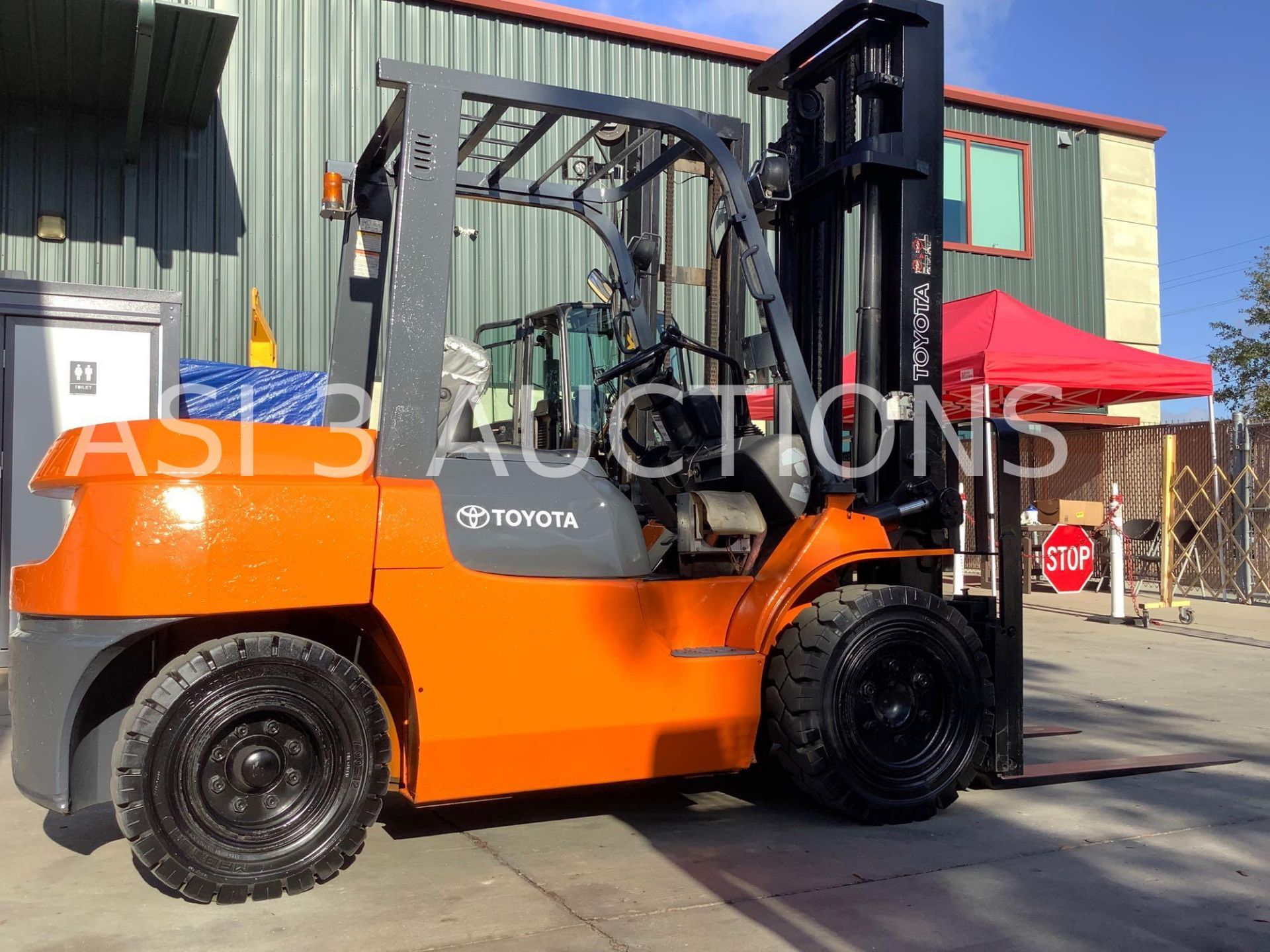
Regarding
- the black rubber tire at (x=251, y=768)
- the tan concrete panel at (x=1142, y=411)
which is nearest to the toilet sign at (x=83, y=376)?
the black rubber tire at (x=251, y=768)

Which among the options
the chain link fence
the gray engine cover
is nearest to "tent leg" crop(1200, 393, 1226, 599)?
the chain link fence

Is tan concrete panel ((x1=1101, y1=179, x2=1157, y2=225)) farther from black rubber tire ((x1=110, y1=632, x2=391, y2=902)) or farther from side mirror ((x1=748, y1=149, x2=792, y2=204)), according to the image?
black rubber tire ((x1=110, y1=632, x2=391, y2=902))

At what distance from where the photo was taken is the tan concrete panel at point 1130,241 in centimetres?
1858

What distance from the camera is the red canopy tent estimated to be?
11.6 metres

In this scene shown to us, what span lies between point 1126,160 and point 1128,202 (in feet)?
2.32

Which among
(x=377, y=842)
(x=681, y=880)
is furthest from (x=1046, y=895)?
(x=377, y=842)

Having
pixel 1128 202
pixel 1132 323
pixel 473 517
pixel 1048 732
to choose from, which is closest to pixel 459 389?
pixel 473 517

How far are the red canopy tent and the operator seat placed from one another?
7966mm

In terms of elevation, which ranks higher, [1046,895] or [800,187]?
[800,187]

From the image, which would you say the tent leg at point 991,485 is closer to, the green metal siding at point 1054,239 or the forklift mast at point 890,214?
the forklift mast at point 890,214

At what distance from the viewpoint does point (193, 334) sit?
1254cm

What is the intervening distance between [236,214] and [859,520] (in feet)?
33.0

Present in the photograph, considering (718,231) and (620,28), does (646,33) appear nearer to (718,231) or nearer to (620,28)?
(620,28)

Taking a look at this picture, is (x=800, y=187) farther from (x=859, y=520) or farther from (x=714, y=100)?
(x=714, y=100)
